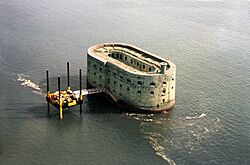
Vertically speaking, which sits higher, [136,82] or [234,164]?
[136,82]

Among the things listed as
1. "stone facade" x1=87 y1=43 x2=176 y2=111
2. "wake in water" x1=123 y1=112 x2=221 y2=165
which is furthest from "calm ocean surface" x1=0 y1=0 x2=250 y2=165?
"stone facade" x1=87 y1=43 x2=176 y2=111

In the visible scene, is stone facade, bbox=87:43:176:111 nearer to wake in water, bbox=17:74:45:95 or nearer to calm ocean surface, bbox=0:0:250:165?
calm ocean surface, bbox=0:0:250:165

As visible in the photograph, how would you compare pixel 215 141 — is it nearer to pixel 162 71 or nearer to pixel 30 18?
pixel 162 71

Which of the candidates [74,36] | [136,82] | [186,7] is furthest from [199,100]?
[186,7]

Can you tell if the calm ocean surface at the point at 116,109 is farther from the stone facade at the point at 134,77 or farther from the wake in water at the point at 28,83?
the stone facade at the point at 134,77

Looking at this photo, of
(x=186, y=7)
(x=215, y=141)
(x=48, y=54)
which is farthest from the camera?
(x=186, y=7)

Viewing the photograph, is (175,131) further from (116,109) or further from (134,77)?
(116,109)

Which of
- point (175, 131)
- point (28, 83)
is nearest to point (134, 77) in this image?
point (175, 131)
